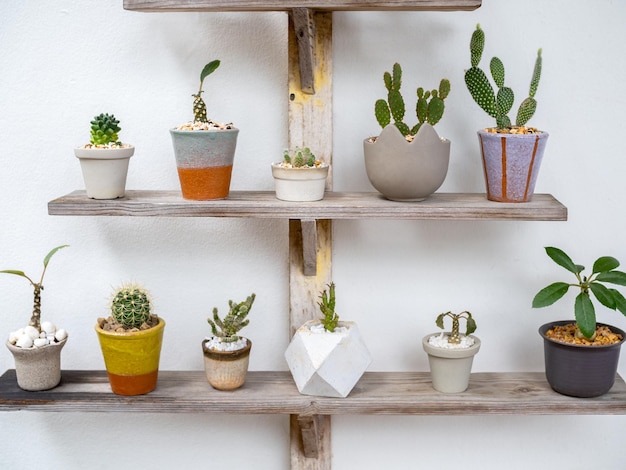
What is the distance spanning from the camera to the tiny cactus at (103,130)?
54.4 inches

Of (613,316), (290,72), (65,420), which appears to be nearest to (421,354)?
(613,316)

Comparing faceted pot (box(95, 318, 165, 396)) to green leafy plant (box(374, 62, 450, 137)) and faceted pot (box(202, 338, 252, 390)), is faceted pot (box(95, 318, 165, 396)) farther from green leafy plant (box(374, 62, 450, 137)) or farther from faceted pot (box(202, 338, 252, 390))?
green leafy plant (box(374, 62, 450, 137))

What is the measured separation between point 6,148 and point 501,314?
116 centimetres

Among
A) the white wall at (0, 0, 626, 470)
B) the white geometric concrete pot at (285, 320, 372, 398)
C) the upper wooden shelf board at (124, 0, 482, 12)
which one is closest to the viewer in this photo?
the upper wooden shelf board at (124, 0, 482, 12)

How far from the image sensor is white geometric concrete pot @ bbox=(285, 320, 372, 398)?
1394mm

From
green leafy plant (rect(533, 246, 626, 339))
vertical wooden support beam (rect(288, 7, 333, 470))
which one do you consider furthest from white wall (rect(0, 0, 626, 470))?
green leafy plant (rect(533, 246, 626, 339))

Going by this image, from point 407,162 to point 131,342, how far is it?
2.08 ft

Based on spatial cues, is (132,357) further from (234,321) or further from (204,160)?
(204,160)

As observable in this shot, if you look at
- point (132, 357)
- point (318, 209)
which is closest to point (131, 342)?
point (132, 357)

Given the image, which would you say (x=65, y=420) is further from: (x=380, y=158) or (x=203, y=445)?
(x=380, y=158)

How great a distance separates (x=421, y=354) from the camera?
5.33ft

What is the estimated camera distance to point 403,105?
1.38 m

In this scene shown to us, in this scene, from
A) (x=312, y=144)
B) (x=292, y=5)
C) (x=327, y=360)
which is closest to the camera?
(x=292, y=5)

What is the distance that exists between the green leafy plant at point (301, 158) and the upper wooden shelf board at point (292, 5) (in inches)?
10.4
